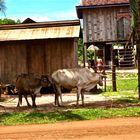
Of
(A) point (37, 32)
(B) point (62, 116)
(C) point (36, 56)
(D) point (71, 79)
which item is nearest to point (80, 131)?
(B) point (62, 116)

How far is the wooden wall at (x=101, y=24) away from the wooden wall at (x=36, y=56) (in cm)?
1903

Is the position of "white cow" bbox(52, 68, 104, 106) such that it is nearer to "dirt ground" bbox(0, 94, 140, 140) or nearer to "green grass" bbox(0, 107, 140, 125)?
"green grass" bbox(0, 107, 140, 125)

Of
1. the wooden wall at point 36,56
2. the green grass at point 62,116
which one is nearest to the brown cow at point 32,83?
the green grass at point 62,116

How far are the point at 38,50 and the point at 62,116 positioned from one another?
10653 mm

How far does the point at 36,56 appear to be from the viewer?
2583 cm

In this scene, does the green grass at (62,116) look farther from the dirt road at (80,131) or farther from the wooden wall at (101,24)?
the wooden wall at (101,24)

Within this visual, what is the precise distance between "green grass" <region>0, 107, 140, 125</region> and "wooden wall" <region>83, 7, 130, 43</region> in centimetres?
2830

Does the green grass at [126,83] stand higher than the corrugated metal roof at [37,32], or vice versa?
the corrugated metal roof at [37,32]

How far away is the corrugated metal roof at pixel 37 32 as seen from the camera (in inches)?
988

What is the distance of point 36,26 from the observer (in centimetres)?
2638

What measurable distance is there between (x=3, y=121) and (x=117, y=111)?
151 inches

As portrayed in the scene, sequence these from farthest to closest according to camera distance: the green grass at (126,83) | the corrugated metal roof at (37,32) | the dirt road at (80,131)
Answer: the green grass at (126,83), the corrugated metal roof at (37,32), the dirt road at (80,131)

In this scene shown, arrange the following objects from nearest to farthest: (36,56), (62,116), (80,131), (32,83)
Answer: (80,131), (62,116), (32,83), (36,56)

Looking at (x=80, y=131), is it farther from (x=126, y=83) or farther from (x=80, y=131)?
(x=126, y=83)
